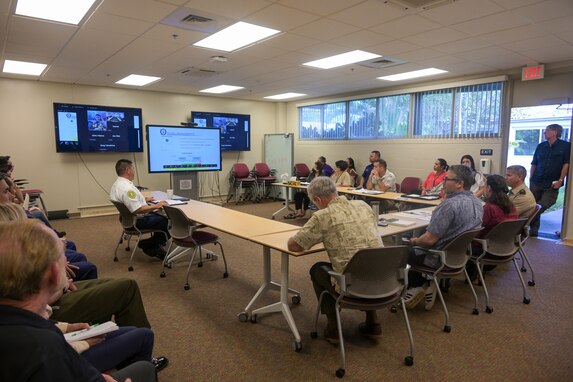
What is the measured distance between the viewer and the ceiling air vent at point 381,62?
17.4 feet

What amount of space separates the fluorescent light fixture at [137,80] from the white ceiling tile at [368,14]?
4.39m

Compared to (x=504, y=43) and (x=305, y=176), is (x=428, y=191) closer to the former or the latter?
(x=504, y=43)

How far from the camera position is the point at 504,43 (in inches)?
174

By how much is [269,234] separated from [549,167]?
4.90 metres

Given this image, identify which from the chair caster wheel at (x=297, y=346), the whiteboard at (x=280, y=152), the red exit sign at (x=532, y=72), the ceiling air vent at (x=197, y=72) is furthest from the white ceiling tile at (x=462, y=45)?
the whiteboard at (x=280, y=152)

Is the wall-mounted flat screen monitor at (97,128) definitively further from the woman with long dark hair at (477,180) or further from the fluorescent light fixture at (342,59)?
the woman with long dark hair at (477,180)

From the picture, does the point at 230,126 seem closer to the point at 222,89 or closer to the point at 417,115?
the point at 222,89

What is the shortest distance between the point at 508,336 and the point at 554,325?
0.49 metres

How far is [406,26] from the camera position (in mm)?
3822

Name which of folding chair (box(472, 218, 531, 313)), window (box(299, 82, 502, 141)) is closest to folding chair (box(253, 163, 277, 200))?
window (box(299, 82, 502, 141))

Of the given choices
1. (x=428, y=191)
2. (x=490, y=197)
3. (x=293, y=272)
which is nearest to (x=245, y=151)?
(x=428, y=191)

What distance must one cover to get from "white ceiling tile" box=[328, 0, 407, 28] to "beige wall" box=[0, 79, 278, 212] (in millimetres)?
5829

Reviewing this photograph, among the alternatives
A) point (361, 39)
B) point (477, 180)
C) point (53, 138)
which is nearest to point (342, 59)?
point (361, 39)

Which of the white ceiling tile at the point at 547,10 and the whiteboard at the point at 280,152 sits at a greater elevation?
the white ceiling tile at the point at 547,10
